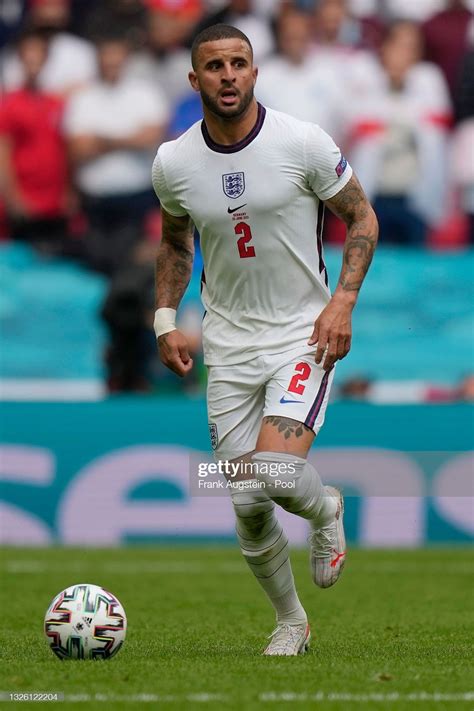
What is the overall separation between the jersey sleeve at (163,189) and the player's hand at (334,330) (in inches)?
36.7

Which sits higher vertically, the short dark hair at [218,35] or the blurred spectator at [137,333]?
the short dark hair at [218,35]

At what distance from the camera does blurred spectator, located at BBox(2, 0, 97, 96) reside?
1558 centimetres

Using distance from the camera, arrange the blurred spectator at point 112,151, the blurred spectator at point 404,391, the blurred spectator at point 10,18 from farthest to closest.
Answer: the blurred spectator at point 10,18 → the blurred spectator at point 112,151 → the blurred spectator at point 404,391

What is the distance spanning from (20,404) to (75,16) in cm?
519

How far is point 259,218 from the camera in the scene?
6.50 metres

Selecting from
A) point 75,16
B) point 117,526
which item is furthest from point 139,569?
point 75,16

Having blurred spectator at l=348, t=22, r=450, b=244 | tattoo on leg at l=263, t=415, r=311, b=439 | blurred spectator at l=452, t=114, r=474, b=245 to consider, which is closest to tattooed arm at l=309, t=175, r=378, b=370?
tattoo on leg at l=263, t=415, r=311, b=439

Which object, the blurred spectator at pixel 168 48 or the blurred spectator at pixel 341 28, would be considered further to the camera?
the blurred spectator at pixel 168 48

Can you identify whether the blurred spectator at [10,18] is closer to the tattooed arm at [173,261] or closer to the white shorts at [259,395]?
the tattooed arm at [173,261]

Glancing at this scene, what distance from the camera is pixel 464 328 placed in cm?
1510

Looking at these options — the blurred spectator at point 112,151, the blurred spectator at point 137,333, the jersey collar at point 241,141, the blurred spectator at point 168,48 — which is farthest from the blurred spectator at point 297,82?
the jersey collar at point 241,141

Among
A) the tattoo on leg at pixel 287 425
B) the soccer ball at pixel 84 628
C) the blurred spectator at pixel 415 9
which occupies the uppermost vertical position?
the blurred spectator at pixel 415 9

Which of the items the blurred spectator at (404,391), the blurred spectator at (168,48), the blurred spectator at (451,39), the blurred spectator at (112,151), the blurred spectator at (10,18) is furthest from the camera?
the blurred spectator at (10,18)

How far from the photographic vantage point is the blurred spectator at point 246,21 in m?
15.5
